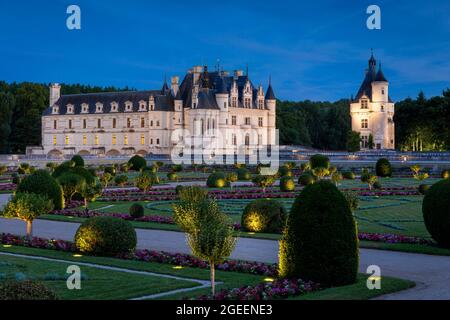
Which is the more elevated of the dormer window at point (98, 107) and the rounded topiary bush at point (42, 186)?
the dormer window at point (98, 107)

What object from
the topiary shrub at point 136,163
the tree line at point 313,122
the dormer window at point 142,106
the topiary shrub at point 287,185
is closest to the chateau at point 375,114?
the tree line at point 313,122

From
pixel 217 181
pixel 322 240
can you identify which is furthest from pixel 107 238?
pixel 217 181

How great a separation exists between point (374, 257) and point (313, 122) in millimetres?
80839

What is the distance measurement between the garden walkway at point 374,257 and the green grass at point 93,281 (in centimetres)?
308

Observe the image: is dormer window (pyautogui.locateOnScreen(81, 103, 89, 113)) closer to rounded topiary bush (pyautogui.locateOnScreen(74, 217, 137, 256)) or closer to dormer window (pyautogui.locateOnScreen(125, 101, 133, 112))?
dormer window (pyautogui.locateOnScreen(125, 101, 133, 112))

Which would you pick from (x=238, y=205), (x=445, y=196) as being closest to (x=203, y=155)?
(x=238, y=205)

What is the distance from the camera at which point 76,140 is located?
8256 centimetres

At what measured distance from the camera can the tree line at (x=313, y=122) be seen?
7156cm

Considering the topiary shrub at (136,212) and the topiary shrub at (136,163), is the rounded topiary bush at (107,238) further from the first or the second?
the topiary shrub at (136,163)

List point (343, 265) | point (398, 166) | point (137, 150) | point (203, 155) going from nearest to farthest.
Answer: point (343, 265) < point (398, 166) < point (203, 155) < point (137, 150)

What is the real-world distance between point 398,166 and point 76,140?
1823 inches

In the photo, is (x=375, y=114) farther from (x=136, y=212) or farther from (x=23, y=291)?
(x=23, y=291)
